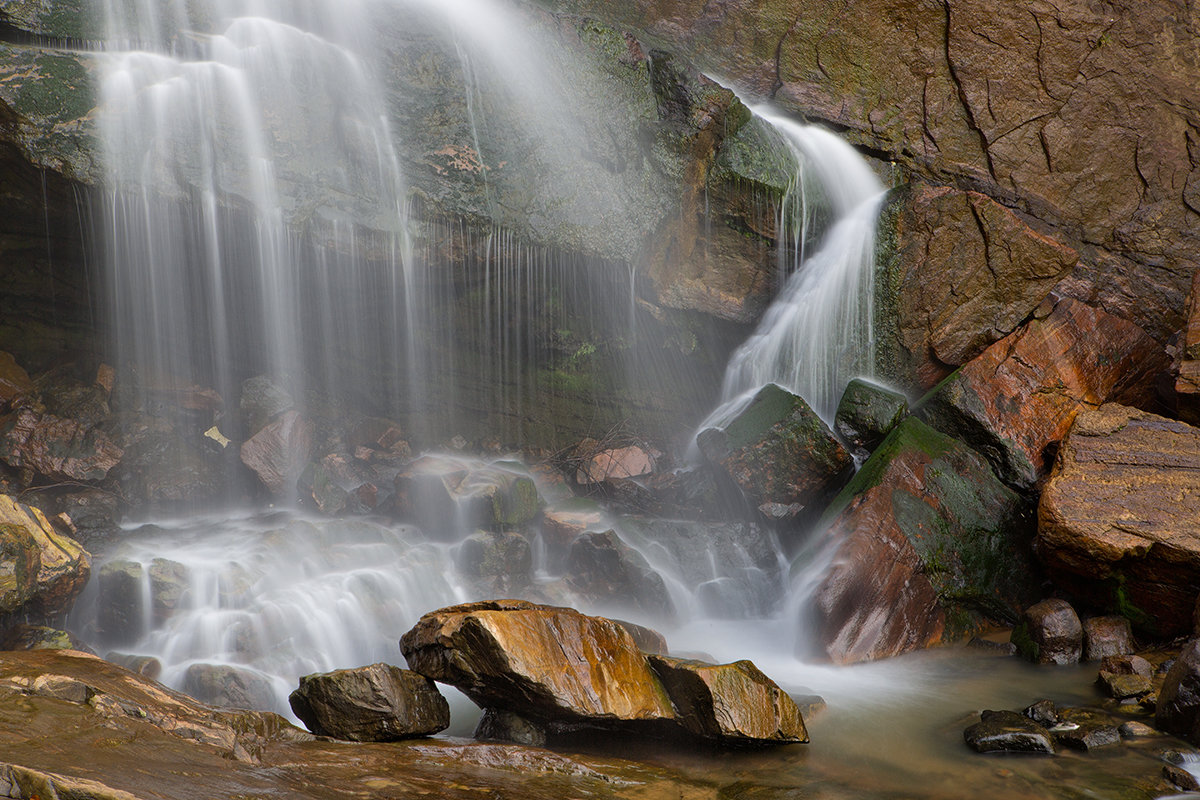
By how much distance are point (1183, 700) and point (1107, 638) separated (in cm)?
194

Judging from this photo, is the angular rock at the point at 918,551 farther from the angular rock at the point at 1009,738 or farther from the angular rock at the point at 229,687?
the angular rock at the point at 229,687

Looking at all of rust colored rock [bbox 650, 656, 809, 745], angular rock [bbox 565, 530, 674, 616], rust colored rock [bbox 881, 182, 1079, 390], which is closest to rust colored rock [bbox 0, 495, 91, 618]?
angular rock [bbox 565, 530, 674, 616]

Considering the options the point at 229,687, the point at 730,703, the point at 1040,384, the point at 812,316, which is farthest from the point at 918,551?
the point at 229,687

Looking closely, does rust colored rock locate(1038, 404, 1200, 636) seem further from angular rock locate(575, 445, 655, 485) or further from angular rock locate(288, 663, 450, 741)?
angular rock locate(288, 663, 450, 741)

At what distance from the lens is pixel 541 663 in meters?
4.87

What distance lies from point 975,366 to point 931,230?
1.77 metres

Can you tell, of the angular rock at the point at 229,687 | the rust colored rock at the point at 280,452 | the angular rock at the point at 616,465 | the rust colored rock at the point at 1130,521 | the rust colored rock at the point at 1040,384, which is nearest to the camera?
the angular rock at the point at 229,687

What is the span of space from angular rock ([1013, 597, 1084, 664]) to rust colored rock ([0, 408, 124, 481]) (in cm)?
936

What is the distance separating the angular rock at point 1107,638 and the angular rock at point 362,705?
5.87 metres

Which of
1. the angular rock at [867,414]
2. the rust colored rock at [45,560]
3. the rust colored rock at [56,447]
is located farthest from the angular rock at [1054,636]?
the rust colored rock at [56,447]

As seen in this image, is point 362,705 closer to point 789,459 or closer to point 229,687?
point 229,687

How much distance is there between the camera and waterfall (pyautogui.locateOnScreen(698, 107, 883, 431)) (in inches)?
384

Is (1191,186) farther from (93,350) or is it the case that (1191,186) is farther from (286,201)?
(93,350)

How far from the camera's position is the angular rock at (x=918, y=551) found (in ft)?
23.6
